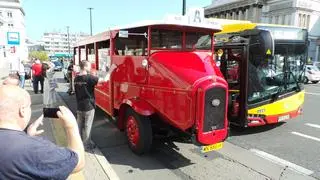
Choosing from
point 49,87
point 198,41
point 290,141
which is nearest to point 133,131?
point 198,41

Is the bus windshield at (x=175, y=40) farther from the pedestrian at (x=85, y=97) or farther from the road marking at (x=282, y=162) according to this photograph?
the road marking at (x=282, y=162)

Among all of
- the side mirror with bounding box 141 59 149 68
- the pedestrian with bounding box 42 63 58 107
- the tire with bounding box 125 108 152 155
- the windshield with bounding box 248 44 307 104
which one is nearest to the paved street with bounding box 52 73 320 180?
the tire with bounding box 125 108 152 155

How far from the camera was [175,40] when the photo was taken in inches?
227

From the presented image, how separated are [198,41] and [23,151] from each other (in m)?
4.80

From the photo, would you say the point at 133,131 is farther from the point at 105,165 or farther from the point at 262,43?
the point at 262,43

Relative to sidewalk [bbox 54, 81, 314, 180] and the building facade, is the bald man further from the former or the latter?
the building facade

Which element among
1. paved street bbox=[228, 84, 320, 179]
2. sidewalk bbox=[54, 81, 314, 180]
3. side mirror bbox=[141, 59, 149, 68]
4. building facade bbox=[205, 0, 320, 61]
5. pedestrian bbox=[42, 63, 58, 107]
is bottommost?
sidewalk bbox=[54, 81, 314, 180]

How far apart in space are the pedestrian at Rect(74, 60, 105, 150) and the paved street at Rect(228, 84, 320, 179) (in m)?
3.22

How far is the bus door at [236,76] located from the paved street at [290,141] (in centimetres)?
53

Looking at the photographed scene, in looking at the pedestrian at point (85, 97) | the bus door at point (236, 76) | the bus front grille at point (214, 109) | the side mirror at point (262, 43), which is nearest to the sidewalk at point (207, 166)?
the pedestrian at point (85, 97)

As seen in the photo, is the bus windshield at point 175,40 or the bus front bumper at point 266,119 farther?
the bus front bumper at point 266,119

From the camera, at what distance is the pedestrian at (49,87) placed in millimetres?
8594

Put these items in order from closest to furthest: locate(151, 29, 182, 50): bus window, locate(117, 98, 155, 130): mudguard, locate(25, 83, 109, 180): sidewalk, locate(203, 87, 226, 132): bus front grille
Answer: locate(25, 83, 109, 180): sidewalk
locate(203, 87, 226, 132): bus front grille
locate(117, 98, 155, 130): mudguard
locate(151, 29, 182, 50): bus window

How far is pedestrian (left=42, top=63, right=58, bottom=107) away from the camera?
8594 millimetres
